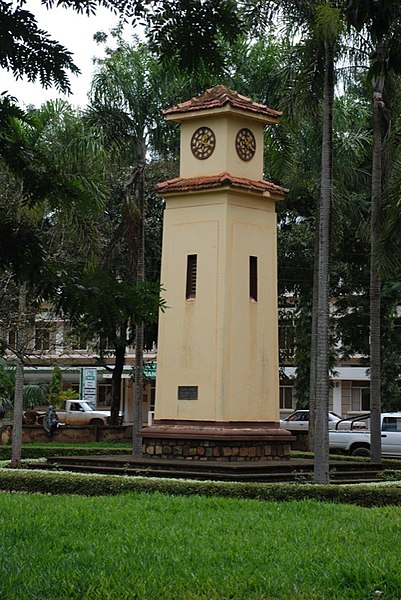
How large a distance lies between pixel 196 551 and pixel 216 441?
419 inches

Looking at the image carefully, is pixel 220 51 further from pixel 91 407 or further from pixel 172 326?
pixel 91 407

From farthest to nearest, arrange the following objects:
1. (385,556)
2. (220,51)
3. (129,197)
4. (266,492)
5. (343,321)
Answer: (343,321) < (129,197) < (266,492) < (385,556) < (220,51)

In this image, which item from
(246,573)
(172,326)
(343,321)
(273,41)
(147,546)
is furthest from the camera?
(343,321)

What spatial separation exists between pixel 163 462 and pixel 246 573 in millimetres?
11452

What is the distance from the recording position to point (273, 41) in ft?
106

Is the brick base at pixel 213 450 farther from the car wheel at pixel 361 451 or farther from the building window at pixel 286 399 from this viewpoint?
the building window at pixel 286 399

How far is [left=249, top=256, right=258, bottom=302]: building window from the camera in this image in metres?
20.5

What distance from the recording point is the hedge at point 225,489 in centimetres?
1505

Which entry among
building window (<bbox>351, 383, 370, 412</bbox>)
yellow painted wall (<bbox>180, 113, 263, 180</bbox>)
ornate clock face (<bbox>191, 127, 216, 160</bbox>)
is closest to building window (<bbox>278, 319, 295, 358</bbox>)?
building window (<bbox>351, 383, 370, 412</bbox>)

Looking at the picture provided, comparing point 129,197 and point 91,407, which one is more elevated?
point 129,197

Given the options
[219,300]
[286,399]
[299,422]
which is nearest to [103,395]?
[286,399]

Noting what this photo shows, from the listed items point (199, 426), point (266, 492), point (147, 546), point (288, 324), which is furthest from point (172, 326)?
point (288, 324)

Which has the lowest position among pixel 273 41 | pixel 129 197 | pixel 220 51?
pixel 220 51

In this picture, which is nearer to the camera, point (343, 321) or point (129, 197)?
point (129, 197)
